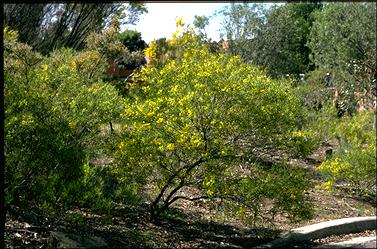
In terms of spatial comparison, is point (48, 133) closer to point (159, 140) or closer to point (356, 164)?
point (159, 140)

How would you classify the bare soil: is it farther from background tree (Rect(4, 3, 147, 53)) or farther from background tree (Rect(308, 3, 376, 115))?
background tree (Rect(4, 3, 147, 53))

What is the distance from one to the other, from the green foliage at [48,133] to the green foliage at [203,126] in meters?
0.55

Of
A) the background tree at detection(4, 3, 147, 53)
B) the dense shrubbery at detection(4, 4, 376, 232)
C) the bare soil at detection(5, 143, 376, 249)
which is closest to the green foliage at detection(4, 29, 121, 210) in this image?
the dense shrubbery at detection(4, 4, 376, 232)

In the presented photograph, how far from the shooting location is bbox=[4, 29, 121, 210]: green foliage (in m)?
5.83

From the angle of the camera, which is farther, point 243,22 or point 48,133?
point 243,22

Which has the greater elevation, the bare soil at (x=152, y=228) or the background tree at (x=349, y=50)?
the background tree at (x=349, y=50)

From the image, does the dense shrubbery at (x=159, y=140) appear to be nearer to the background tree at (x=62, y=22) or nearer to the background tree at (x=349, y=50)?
the background tree at (x=349, y=50)

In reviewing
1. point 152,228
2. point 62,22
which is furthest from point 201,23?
point 152,228

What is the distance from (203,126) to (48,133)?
75.4 inches

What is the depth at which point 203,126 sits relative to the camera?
7.06m

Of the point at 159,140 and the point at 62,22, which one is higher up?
the point at 62,22

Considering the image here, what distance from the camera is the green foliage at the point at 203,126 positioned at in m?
6.99

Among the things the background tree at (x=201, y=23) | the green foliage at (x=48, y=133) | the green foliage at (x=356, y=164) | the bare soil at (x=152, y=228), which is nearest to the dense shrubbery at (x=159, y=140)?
the green foliage at (x=48, y=133)

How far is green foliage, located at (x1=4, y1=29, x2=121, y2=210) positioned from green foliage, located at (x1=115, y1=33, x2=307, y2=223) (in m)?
0.55
